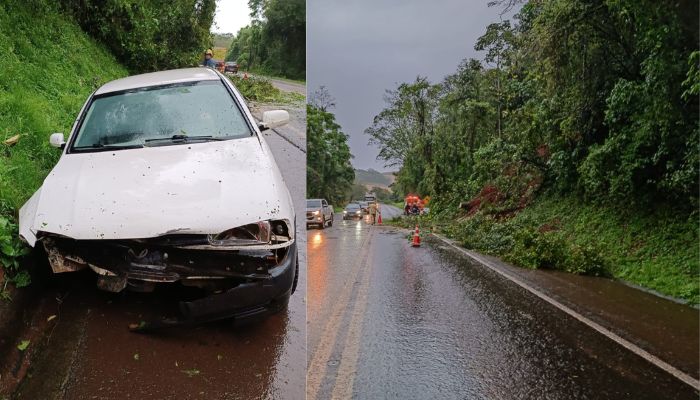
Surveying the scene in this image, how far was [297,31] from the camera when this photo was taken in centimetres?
251

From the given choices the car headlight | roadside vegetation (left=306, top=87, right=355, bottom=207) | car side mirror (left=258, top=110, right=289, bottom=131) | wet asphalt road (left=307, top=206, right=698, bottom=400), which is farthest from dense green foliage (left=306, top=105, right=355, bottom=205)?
car side mirror (left=258, top=110, right=289, bottom=131)

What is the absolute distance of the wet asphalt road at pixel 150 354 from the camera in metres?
2.12

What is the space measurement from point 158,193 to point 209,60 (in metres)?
1.19

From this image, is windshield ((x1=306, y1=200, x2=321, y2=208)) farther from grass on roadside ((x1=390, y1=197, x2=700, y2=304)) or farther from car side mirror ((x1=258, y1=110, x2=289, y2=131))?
car side mirror ((x1=258, y1=110, x2=289, y2=131))

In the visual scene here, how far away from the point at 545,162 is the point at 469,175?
264mm

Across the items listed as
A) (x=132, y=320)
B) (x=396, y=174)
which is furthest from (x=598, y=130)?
(x=132, y=320)

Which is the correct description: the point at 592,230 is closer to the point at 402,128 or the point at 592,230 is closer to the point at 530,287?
the point at 530,287

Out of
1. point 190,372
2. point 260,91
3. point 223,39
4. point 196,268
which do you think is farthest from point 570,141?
point 223,39

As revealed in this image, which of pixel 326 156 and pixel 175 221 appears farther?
pixel 175 221

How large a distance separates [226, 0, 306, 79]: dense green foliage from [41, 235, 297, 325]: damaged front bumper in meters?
0.97

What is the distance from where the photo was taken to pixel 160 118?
2.62 metres

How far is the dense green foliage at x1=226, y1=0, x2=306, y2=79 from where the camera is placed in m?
2.44

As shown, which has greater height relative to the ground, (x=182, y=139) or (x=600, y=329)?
(x=182, y=139)

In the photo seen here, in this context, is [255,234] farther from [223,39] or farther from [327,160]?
[223,39]
